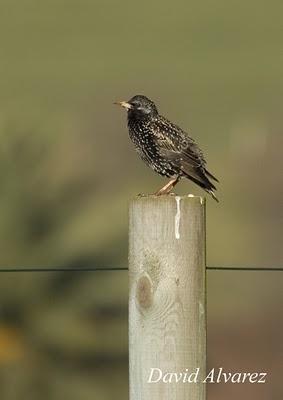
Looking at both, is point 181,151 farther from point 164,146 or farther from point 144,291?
point 144,291

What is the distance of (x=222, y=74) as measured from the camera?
15.8 feet

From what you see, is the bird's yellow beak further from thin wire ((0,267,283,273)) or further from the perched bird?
thin wire ((0,267,283,273))

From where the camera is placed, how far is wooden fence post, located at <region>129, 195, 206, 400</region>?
8.61ft

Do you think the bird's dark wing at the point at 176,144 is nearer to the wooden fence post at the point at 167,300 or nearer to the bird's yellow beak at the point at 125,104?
the bird's yellow beak at the point at 125,104

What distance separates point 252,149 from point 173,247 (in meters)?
2.19

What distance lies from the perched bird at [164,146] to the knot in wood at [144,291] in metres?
1.66

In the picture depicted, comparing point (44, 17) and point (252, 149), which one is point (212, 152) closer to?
point (252, 149)

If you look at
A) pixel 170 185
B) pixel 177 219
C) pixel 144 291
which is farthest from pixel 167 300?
pixel 170 185

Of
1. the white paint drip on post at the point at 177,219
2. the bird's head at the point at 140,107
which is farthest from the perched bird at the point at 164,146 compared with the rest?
the white paint drip on post at the point at 177,219

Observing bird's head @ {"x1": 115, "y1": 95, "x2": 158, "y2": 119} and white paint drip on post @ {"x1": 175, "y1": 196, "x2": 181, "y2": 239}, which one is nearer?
white paint drip on post @ {"x1": 175, "y1": 196, "x2": 181, "y2": 239}

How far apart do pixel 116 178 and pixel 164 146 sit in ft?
1.13

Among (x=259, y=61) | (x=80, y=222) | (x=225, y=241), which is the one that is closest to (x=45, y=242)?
(x=80, y=222)

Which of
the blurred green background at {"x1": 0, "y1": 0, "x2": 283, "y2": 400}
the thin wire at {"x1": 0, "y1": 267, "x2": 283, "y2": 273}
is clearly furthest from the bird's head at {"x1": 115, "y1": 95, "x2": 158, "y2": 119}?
the thin wire at {"x1": 0, "y1": 267, "x2": 283, "y2": 273}

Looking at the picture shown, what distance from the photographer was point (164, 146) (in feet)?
14.7
